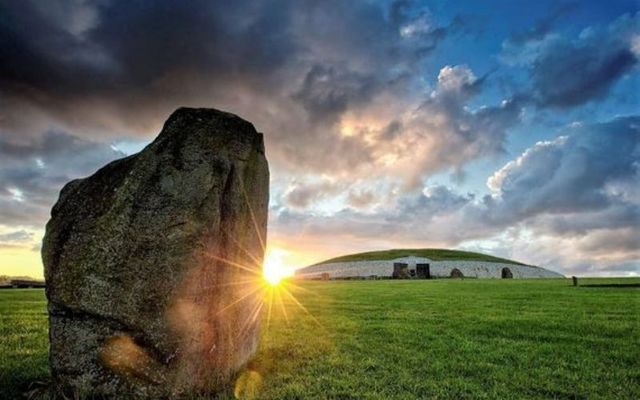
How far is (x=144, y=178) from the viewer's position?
6949 mm

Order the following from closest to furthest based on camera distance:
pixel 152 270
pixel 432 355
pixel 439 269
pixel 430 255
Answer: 1. pixel 152 270
2. pixel 432 355
3. pixel 439 269
4. pixel 430 255

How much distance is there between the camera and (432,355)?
33.2 ft

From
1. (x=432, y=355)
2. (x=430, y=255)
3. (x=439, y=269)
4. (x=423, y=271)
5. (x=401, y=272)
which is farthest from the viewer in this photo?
(x=430, y=255)

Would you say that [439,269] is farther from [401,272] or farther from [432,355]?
[432,355]

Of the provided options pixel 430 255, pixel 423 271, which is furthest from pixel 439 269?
pixel 430 255

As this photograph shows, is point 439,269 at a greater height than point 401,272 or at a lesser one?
greater

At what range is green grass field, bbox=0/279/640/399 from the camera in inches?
298

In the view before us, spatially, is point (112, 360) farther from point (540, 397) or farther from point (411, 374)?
point (540, 397)

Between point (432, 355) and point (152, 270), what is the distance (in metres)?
6.57

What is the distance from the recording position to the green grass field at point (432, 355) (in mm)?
7574

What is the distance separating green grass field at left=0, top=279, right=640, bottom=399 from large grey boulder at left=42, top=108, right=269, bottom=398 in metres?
1.10

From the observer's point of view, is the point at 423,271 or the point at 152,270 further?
the point at 423,271

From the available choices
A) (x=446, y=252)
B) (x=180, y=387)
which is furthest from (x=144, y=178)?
(x=446, y=252)

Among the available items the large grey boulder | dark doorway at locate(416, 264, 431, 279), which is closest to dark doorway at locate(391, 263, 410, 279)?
dark doorway at locate(416, 264, 431, 279)
